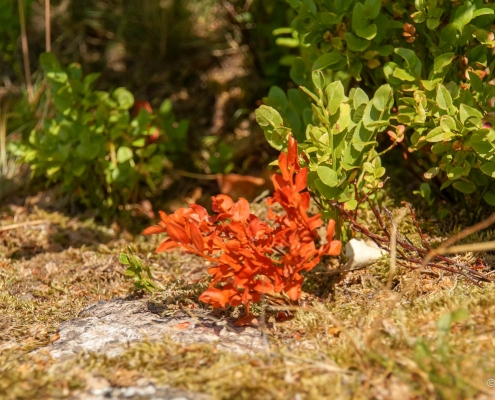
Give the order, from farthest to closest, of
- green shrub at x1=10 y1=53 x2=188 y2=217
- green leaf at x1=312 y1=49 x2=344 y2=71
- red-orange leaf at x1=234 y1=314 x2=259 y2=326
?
1. green shrub at x1=10 y1=53 x2=188 y2=217
2. green leaf at x1=312 y1=49 x2=344 y2=71
3. red-orange leaf at x1=234 y1=314 x2=259 y2=326

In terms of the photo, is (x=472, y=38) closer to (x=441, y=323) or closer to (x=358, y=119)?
(x=358, y=119)

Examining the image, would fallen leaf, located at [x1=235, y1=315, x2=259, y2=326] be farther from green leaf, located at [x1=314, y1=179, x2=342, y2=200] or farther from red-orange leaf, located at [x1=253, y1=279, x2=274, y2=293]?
green leaf, located at [x1=314, y1=179, x2=342, y2=200]

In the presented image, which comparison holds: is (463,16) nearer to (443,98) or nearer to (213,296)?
(443,98)

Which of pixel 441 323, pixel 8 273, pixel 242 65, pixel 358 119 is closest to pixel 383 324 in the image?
pixel 441 323

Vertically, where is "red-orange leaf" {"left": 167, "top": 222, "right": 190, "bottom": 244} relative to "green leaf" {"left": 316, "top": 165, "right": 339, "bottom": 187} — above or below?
below

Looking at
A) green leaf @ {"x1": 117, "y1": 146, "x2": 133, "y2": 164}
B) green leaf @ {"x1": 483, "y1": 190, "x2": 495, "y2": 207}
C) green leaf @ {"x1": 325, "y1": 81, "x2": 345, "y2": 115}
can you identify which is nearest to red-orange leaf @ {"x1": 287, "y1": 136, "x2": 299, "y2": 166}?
green leaf @ {"x1": 325, "y1": 81, "x2": 345, "y2": 115}

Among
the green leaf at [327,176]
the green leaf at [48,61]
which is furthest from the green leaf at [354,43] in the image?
the green leaf at [48,61]

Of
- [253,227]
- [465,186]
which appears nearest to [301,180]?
[253,227]
